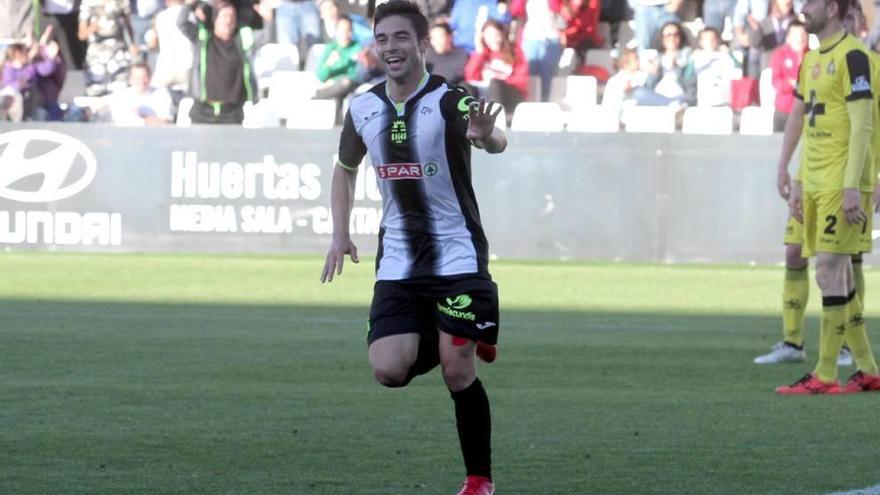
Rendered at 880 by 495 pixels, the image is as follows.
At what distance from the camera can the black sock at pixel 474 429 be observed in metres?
6.71

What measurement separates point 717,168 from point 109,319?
26.4ft

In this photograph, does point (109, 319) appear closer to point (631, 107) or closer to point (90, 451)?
point (90, 451)

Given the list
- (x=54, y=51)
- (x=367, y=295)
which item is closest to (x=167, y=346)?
(x=367, y=295)

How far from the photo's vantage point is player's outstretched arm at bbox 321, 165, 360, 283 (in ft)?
23.1

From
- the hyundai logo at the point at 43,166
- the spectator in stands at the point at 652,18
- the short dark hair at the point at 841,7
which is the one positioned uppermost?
the spectator in stands at the point at 652,18

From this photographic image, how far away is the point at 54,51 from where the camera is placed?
76.4ft

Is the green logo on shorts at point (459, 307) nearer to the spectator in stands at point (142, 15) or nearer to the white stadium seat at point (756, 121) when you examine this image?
the white stadium seat at point (756, 121)

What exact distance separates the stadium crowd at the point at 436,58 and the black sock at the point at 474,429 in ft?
47.6

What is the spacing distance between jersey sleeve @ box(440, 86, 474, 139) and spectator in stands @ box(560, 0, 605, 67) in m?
16.6

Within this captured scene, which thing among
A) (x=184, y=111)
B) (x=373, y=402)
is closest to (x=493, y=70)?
(x=184, y=111)

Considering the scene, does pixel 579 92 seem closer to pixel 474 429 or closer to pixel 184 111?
pixel 184 111

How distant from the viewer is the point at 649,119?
21.3 meters

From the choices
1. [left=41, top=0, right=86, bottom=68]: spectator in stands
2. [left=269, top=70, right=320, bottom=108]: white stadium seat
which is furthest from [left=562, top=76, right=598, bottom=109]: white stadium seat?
[left=41, top=0, right=86, bottom=68]: spectator in stands

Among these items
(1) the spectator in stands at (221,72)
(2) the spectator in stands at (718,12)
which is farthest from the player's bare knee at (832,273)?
(2) the spectator in stands at (718,12)
